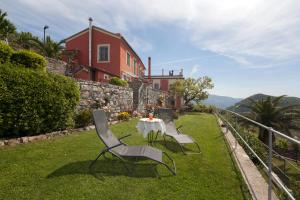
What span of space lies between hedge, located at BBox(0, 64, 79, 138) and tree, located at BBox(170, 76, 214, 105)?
21.5m

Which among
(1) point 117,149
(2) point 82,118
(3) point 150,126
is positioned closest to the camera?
(1) point 117,149

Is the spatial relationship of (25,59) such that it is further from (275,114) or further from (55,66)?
(275,114)

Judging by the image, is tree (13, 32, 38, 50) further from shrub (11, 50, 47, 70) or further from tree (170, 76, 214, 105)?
tree (170, 76, 214, 105)

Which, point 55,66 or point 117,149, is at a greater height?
point 55,66

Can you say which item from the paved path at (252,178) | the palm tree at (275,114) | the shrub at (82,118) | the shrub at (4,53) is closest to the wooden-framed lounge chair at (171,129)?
the paved path at (252,178)

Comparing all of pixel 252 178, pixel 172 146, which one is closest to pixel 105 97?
pixel 172 146

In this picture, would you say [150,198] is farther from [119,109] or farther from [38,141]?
[119,109]

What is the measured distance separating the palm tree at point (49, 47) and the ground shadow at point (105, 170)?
15.8m

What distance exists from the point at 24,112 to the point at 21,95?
497 mm

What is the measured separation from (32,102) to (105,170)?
346 cm

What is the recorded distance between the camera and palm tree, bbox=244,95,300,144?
1541 cm

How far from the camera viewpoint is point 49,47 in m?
19.0

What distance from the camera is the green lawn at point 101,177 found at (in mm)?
3301

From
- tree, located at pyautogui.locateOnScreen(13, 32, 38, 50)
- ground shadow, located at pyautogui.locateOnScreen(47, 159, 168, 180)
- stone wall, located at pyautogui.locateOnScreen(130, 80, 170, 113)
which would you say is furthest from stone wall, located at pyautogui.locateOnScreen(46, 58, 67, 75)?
ground shadow, located at pyautogui.locateOnScreen(47, 159, 168, 180)
